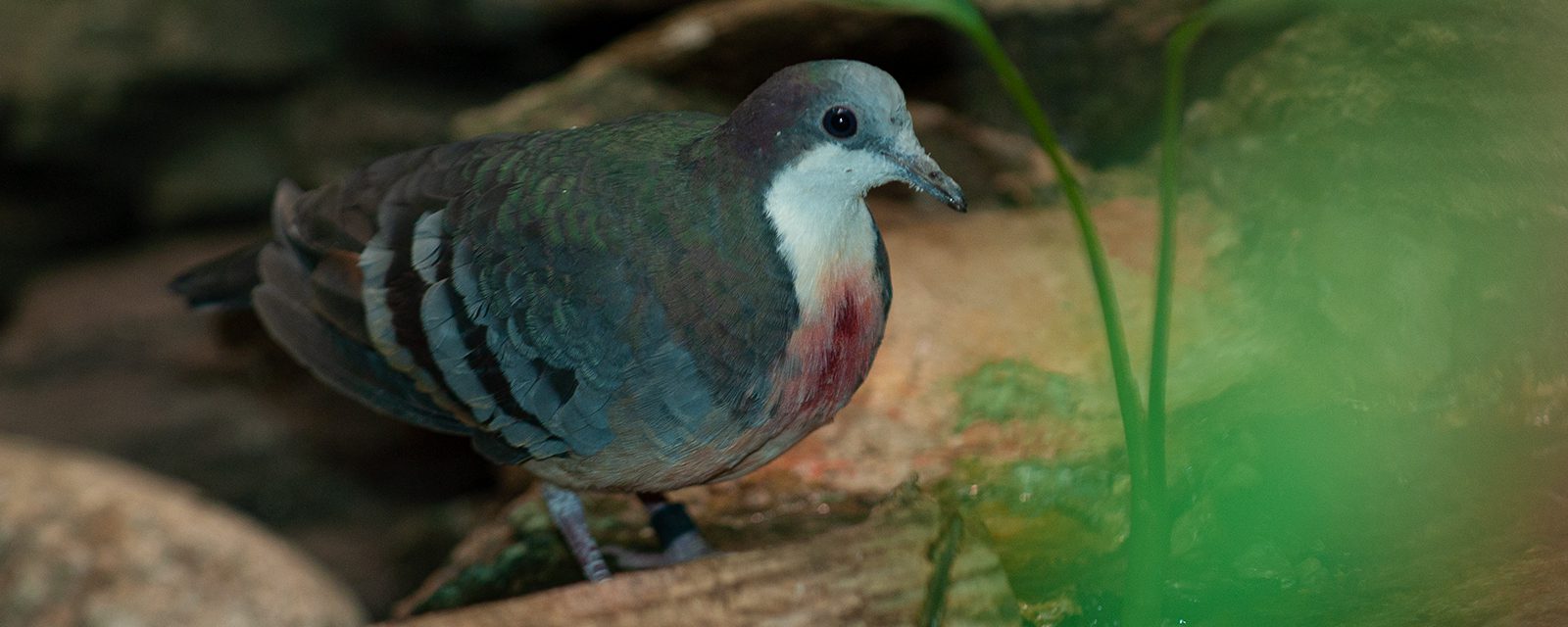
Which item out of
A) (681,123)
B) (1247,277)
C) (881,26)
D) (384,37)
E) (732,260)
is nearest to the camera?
(732,260)

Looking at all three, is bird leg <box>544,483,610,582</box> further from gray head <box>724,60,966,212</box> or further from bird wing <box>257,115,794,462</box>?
gray head <box>724,60,966,212</box>

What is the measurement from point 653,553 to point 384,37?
8.37 ft

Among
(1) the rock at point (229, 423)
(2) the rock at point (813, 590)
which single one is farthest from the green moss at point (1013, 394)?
(1) the rock at point (229, 423)

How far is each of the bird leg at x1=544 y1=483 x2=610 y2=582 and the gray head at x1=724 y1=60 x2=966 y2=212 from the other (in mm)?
968

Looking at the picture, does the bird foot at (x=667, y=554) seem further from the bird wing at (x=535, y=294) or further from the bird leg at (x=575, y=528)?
the bird wing at (x=535, y=294)

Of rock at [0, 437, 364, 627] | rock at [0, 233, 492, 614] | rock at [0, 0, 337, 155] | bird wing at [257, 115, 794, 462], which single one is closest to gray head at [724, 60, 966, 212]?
bird wing at [257, 115, 794, 462]

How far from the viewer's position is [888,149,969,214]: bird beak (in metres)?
2.31

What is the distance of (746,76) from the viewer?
13.5 ft

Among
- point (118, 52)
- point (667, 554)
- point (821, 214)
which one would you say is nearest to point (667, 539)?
point (667, 554)

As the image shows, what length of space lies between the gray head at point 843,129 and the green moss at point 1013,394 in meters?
0.88

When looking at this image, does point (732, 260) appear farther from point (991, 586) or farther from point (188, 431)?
point (188, 431)

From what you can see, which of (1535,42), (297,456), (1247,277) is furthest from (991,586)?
(297,456)

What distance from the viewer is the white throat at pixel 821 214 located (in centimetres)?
233

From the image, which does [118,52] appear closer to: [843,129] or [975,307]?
[975,307]
